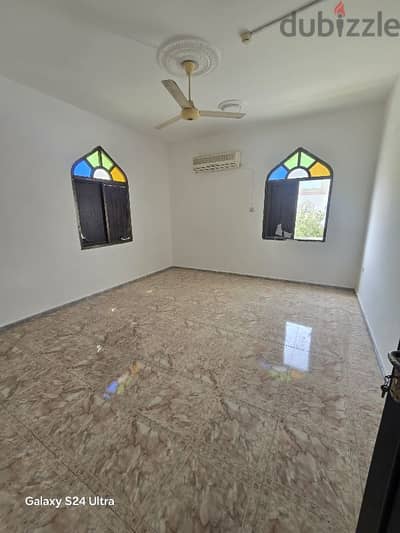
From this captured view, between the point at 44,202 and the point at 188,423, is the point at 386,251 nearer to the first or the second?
the point at 188,423

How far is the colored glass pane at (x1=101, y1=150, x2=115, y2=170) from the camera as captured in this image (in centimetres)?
369

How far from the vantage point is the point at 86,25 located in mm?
1787

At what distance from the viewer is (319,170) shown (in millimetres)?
3752

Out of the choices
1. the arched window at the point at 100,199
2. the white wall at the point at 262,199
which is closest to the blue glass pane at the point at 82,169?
the arched window at the point at 100,199

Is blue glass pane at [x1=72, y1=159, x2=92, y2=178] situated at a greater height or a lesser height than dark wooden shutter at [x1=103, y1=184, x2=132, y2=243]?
greater

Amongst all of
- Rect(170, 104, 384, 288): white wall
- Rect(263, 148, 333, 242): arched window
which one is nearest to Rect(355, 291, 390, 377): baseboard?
Rect(170, 104, 384, 288): white wall

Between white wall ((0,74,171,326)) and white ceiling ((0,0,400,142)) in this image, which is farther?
white wall ((0,74,171,326))

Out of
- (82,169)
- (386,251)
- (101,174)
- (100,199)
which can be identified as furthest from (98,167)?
(386,251)

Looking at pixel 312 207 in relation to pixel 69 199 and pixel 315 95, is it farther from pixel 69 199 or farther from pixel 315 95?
pixel 69 199

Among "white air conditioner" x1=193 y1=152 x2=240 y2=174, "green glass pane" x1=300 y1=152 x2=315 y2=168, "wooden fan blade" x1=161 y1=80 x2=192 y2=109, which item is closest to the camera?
"wooden fan blade" x1=161 y1=80 x2=192 y2=109

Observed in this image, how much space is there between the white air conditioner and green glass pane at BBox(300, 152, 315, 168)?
110 centimetres

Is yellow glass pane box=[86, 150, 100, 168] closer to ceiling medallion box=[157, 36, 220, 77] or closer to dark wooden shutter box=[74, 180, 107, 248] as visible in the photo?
dark wooden shutter box=[74, 180, 107, 248]

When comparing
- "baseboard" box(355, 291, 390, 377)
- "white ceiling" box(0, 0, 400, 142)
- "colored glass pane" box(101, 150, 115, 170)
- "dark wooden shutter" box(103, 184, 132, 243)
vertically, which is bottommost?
"baseboard" box(355, 291, 390, 377)

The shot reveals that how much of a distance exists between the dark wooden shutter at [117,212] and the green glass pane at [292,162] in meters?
2.88
